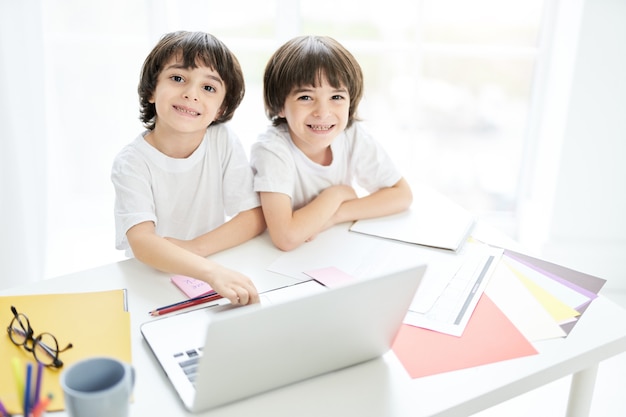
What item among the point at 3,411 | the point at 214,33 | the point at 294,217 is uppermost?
the point at 214,33

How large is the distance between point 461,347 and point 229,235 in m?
0.55

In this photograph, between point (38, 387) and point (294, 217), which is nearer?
point (38, 387)

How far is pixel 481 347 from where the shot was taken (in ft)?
3.10

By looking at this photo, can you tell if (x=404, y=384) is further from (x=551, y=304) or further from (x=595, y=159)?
(x=595, y=159)

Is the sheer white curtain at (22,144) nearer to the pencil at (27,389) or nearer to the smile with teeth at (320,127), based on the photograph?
the smile with teeth at (320,127)

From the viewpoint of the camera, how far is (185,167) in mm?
1344

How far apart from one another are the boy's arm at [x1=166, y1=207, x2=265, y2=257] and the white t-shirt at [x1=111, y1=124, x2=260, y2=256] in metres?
0.03

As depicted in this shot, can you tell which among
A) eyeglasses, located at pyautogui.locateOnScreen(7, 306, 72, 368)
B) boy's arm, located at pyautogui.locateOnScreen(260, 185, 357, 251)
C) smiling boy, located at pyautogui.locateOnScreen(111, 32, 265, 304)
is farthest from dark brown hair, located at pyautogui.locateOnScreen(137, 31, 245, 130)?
eyeglasses, located at pyautogui.locateOnScreen(7, 306, 72, 368)

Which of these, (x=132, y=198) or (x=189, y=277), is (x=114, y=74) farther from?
(x=189, y=277)

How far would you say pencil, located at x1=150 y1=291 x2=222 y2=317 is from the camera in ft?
3.32

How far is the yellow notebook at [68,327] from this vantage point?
2.75 feet

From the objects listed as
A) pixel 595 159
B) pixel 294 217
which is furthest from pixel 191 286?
pixel 595 159

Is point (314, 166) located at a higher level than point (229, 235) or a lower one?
higher

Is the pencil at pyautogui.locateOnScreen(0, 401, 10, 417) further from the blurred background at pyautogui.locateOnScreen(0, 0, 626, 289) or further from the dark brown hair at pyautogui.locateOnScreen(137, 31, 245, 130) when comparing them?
the blurred background at pyautogui.locateOnScreen(0, 0, 626, 289)
